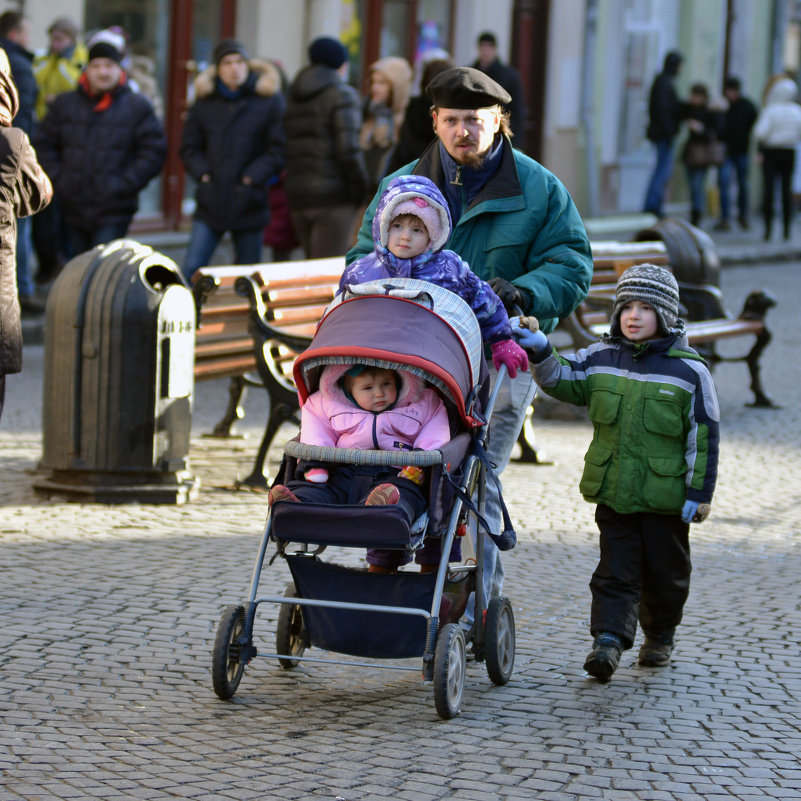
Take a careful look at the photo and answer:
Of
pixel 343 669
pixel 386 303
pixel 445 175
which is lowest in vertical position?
pixel 343 669

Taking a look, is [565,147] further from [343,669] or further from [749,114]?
[343,669]

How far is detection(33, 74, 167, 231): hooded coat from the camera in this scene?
12023 mm

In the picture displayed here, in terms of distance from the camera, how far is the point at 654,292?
568 cm

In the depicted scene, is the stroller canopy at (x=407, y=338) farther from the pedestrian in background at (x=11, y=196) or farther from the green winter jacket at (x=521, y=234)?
the pedestrian in background at (x=11, y=196)

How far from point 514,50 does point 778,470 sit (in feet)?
53.6

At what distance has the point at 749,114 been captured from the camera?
25359 mm

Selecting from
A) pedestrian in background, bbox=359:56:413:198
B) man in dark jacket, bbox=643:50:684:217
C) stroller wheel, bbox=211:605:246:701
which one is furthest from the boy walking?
man in dark jacket, bbox=643:50:684:217

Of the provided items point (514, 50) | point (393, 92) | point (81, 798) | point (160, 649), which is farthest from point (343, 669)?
point (514, 50)

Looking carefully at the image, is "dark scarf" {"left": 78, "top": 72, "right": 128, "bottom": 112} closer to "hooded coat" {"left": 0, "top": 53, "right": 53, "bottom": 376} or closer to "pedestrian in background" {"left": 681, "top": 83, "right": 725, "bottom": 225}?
"hooded coat" {"left": 0, "top": 53, "right": 53, "bottom": 376}

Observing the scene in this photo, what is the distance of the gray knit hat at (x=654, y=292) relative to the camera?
5664 mm

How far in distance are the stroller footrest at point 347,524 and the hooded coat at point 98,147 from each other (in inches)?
296

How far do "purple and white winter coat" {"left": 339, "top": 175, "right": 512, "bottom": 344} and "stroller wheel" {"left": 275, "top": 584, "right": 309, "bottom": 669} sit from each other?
1022 mm

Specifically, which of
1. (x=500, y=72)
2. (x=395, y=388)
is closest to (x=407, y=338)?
(x=395, y=388)

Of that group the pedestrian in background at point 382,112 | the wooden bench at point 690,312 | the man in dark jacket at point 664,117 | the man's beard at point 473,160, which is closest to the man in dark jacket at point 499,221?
the man's beard at point 473,160
